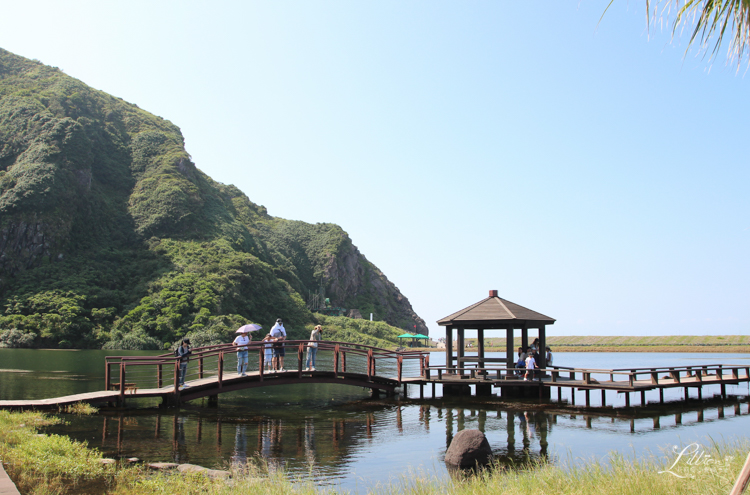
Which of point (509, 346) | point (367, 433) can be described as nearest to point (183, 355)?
point (367, 433)

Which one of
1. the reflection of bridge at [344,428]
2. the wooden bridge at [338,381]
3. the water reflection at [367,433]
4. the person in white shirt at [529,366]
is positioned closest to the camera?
the water reflection at [367,433]

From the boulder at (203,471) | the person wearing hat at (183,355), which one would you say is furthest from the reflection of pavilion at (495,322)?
the boulder at (203,471)

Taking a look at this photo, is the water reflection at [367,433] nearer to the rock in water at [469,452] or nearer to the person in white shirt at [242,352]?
the rock in water at [469,452]

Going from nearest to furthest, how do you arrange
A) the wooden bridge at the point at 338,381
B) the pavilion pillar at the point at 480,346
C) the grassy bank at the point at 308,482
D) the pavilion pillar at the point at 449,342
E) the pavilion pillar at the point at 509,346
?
the grassy bank at the point at 308,482
the wooden bridge at the point at 338,381
the pavilion pillar at the point at 509,346
the pavilion pillar at the point at 480,346
the pavilion pillar at the point at 449,342

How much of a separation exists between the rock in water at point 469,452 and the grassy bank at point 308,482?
1005 mm

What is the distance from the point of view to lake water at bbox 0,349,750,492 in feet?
42.0

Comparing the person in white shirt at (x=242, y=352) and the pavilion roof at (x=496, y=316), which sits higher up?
the pavilion roof at (x=496, y=316)

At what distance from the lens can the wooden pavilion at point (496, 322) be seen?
78.3 feet

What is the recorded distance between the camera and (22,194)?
295 ft

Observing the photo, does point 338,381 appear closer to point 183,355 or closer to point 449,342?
point 449,342

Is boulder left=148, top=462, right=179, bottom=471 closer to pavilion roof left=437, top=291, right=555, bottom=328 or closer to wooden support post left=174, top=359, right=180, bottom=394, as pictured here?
wooden support post left=174, top=359, right=180, bottom=394

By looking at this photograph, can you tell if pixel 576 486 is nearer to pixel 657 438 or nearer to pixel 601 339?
pixel 657 438

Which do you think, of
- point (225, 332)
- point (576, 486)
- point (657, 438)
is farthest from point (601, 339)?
point (576, 486)

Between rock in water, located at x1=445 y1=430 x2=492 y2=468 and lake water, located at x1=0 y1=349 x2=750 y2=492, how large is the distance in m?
0.37
